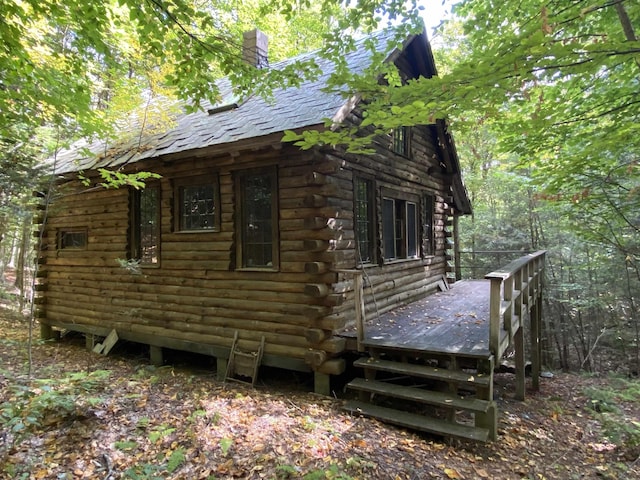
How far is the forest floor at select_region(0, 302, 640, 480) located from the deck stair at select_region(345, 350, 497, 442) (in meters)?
0.20

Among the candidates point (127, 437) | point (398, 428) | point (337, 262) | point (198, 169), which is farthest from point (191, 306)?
point (398, 428)

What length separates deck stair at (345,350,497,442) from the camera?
469cm

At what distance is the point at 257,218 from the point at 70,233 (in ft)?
20.4

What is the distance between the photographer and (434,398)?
16.3 feet

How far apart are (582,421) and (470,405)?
12.1 ft

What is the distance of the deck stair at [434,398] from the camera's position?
4.69 m

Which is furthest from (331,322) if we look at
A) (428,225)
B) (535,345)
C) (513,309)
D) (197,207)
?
(535,345)

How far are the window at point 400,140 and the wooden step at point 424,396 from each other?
215 inches

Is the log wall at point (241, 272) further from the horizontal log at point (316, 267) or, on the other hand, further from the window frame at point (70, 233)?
the window frame at point (70, 233)

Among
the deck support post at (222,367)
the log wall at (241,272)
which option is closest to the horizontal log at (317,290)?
the log wall at (241,272)

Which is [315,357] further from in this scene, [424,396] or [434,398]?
[434,398]

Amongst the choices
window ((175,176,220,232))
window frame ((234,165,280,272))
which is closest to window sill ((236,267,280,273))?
window frame ((234,165,280,272))

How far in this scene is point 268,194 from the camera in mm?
6980

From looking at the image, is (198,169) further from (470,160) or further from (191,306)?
(470,160)
